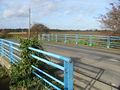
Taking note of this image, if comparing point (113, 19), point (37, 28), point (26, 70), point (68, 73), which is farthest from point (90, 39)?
point (37, 28)

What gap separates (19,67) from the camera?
14.6 ft

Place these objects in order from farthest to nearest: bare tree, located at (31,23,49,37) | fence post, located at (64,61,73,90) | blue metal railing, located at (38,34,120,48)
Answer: bare tree, located at (31,23,49,37), blue metal railing, located at (38,34,120,48), fence post, located at (64,61,73,90)

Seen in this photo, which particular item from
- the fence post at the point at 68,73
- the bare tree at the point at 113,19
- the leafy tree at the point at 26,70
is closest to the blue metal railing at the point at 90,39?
the bare tree at the point at 113,19

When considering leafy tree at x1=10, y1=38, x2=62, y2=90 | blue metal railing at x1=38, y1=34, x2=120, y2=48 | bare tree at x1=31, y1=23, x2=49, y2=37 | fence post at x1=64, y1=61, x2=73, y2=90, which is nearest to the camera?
fence post at x1=64, y1=61, x2=73, y2=90

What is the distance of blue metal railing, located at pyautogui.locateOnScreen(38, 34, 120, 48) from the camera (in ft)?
42.4

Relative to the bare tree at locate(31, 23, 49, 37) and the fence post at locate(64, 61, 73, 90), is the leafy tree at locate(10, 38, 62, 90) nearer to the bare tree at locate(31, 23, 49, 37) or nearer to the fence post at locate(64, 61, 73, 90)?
the fence post at locate(64, 61, 73, 90)

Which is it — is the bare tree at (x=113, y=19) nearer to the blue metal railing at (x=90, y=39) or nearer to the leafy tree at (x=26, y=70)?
the blue metal railing at (x=90, y=39)

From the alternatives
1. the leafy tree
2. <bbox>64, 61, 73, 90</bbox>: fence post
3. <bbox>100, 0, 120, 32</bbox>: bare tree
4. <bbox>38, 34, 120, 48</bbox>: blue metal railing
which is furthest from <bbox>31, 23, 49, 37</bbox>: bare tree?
<bbox>64, 61, 73, 90</bbox>: fence post

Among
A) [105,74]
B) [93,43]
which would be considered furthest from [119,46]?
[105,74]

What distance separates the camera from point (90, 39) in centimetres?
1476

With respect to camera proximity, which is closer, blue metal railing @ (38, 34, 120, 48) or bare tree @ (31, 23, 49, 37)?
blue metal railing @ (38, 34, 120, 48)

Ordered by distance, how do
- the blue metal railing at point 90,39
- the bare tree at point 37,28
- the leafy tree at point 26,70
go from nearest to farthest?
the leafy tree at point 26,70 → the blue metal railing at point 90,39 → the bare tree at point 37,28

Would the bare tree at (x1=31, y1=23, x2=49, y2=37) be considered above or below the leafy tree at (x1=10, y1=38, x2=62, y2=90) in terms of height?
above

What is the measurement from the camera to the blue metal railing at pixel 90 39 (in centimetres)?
1292
